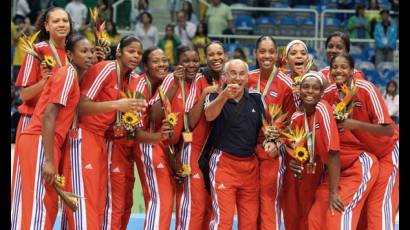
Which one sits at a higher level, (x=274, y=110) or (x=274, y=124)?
(x=274, y=110)

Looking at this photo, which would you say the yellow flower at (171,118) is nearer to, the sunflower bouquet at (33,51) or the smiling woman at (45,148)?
the smiling woman at (45,148)

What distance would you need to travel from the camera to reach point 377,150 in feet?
24.2

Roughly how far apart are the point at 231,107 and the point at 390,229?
1657 millimetres

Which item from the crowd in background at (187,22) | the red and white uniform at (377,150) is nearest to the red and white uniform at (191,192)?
the red and white uniform at (377,150)

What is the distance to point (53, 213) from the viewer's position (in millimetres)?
6812

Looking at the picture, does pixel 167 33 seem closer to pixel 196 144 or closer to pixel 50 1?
pixel 50 1

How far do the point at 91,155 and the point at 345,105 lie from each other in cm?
208

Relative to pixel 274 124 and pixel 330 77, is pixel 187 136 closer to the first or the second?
pixel 274 124

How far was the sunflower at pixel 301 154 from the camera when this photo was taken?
709 centimetres

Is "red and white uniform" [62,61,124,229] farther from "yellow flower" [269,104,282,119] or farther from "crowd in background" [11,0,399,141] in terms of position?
"crowd in background" [11,0,399,141]

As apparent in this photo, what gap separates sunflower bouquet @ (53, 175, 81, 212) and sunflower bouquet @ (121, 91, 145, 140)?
0.72 metres

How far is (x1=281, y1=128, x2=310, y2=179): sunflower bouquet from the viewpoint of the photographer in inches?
279

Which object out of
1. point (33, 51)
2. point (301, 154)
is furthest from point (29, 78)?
point (301, 154)

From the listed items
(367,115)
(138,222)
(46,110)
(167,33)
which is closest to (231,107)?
(367,115)
